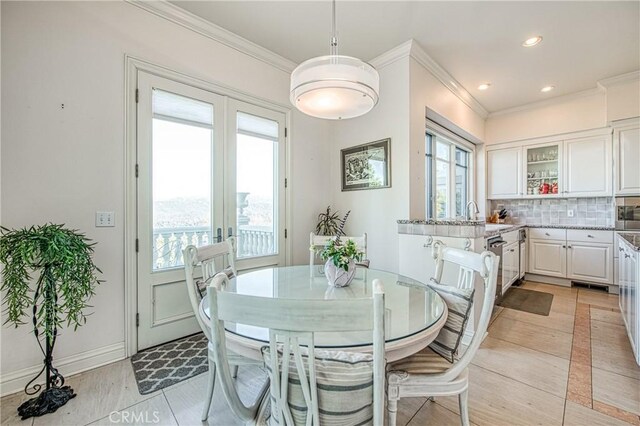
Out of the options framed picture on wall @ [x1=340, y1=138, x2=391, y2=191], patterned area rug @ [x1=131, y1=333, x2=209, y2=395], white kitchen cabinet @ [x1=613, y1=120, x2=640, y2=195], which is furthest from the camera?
white kitchen cabinet @ [x1=613, y1=120, x2=640, y2=195]

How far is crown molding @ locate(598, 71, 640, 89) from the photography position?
141 inches

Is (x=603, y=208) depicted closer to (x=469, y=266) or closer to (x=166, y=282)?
(x=469, y=266)

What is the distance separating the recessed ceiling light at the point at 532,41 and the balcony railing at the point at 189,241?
3.42m

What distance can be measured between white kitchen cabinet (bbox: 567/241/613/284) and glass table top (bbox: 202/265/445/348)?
393 cm

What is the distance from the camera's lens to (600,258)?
3916mm

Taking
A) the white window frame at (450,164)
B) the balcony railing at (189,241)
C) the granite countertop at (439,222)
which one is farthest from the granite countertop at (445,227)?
the balcony railing at (189,241)

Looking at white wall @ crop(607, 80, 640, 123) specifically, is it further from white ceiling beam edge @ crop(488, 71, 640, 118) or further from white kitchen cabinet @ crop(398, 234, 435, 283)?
white kitchen cabinet @ crop(398, 234, 435, 283)

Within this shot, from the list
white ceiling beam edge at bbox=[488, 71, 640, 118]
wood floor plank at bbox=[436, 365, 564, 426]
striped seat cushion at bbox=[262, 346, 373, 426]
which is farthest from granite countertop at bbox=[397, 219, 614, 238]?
white ceiling beam edge at bbox=[488, 71, 640, 118]

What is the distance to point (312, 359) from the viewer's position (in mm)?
756

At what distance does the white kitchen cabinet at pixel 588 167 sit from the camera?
404 centimetres

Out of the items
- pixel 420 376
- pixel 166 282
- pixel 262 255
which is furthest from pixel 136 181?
pixel 420 376

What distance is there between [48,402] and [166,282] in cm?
98

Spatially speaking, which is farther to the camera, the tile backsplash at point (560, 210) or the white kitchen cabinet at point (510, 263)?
the tile backsplash at point (560, 210)

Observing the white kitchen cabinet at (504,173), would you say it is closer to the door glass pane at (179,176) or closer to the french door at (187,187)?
the french door at (187,187)
